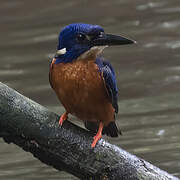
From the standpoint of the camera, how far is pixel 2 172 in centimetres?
577

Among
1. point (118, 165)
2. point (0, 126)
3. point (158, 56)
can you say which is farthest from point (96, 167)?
point (158, 56)

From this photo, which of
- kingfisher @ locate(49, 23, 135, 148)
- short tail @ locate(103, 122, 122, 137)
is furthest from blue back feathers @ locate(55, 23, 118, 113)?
short tail @ locate(103, 122, 122, 137)

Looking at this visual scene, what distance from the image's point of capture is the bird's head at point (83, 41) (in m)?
3.76

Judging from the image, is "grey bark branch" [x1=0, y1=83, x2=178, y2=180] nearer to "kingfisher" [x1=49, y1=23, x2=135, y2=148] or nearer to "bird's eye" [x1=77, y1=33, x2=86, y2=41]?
"kingfisher" [x1=49, y1=23, x2=135, y2=148]

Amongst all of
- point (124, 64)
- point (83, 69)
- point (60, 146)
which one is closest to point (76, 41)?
point (83, 69)

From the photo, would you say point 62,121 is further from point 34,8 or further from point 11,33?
point 34,8

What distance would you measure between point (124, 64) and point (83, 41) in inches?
181

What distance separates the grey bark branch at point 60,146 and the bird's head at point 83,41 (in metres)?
0.36

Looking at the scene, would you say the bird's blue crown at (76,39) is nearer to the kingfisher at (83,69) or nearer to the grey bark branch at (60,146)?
the kingfisher at (83,69)

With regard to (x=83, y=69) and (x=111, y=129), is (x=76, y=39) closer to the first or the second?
(x=83, y=69)

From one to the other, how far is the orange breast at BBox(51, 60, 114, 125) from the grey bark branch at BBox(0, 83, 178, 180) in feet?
0.52

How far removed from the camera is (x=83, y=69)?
377cm

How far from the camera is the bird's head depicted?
3.76 meters

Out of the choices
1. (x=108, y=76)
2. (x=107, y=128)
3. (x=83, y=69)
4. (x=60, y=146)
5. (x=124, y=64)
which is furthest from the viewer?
(x=124, y=64)
